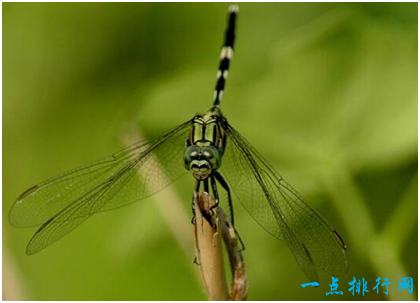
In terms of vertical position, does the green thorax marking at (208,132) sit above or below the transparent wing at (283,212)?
above

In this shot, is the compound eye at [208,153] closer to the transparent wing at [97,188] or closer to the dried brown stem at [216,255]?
the transparent wing at [97,188]

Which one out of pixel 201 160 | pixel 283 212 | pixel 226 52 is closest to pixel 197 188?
pixel 201 160

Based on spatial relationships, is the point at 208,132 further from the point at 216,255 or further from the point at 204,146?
the point at 216,255

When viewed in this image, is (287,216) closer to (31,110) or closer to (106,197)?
(106,197)

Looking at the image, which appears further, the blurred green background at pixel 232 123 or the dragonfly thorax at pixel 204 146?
the blurred green background at pixel 232 123

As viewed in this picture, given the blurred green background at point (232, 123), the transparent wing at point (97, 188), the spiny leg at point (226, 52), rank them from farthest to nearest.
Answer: the spiny leg at point (226, 52) < the blurred green background at point (232, 123) < the transparent wing at point (97, 188)

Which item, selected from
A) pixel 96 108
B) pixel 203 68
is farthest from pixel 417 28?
pixel 96 108

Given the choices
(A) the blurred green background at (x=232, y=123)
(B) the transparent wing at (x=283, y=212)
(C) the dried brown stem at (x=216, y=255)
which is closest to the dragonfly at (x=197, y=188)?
(B) the transparent wing at (x=283, y=212)

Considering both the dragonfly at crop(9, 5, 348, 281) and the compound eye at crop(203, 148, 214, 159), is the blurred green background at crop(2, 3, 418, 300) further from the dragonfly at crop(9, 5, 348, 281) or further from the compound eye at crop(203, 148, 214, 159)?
the compound eye at crop(203, 148, 214, 159)
